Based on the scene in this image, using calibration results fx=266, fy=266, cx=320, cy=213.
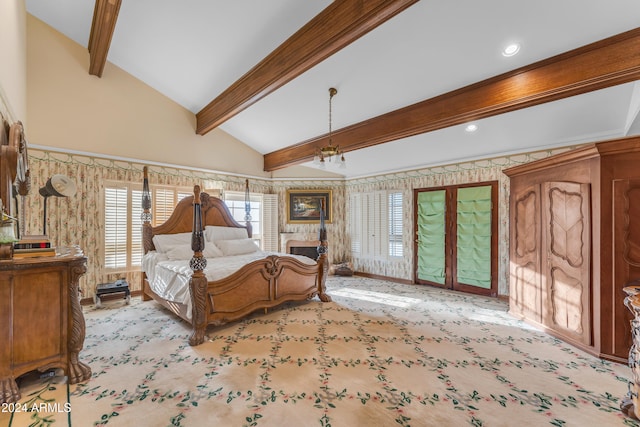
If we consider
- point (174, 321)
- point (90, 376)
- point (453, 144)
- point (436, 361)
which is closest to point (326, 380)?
point (436, 361)

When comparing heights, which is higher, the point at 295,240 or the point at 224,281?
the point at 295,240

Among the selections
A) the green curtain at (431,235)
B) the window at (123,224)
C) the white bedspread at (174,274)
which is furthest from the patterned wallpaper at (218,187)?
the white bedspread at (174,274)

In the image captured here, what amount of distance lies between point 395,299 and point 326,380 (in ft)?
8.87

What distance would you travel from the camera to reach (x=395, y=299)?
4.62 meters

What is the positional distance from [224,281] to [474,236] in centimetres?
443

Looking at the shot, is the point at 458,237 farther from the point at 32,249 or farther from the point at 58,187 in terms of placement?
the point at 58,187

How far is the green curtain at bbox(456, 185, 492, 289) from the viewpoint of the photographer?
482cm

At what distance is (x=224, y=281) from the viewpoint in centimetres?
319

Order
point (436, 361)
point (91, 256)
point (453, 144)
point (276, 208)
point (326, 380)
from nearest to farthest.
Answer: point (326, 380) < point (436, 361) < point (91, 256) < point (453, 144) < point (276, 208)

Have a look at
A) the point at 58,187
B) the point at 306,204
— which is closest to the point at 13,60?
the point at 58,187

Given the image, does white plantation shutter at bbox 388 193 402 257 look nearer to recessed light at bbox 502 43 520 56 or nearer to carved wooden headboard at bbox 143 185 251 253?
carved wooden headboard at bbox 143 185 251 253

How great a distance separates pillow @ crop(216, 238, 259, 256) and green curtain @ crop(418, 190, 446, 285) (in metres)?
3.49

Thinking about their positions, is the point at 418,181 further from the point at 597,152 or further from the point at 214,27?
the point at 214,27

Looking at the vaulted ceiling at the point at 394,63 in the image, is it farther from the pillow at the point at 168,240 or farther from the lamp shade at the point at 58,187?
the pillow at the point at 168,240
